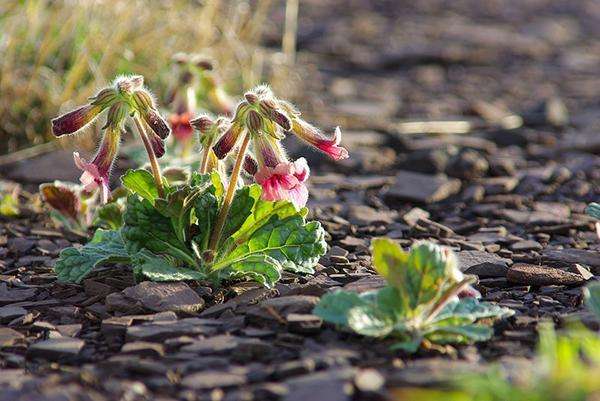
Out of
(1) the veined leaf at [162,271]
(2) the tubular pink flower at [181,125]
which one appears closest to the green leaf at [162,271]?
(1) the veined leaf at [162,271]

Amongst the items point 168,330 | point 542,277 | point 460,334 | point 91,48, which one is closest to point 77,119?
point 168,330

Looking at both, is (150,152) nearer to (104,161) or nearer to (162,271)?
(104,161)

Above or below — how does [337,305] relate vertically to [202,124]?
below

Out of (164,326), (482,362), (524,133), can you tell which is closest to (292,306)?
(164,326)

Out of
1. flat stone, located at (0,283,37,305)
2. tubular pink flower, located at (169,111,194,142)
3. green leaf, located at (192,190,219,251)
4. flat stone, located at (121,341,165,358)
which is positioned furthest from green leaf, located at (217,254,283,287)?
tubular pink flower, located at (169,111,194,142)

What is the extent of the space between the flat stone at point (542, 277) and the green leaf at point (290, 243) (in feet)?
2.01

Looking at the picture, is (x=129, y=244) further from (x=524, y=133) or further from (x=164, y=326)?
(x=524, y=133)

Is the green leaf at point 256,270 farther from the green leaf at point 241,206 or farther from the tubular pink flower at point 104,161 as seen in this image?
the tubular pink flower at point 104,161

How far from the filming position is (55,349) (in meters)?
2.60

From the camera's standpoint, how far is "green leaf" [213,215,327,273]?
3068 mm

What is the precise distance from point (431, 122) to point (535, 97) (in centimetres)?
128

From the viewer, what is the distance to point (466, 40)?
874 cm

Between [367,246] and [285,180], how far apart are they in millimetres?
731

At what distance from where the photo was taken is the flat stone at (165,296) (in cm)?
289
